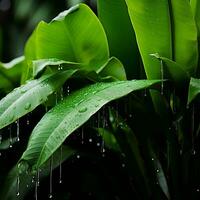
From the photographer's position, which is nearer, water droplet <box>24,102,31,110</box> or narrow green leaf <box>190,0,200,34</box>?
water droplet <box>24,102,31,110</box>

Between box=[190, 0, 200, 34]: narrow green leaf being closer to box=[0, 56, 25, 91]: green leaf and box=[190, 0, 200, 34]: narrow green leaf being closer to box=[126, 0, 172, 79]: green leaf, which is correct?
box=[126, 0, 172, 79]: green leaf

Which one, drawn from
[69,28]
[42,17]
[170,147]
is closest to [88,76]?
[69,28]

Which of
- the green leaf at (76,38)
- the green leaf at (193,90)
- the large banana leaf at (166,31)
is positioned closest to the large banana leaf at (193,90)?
the green leaf at (193,90)

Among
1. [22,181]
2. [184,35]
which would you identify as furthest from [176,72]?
[22,181]

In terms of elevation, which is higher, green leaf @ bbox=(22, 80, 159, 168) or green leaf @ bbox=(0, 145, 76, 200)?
green leaf @ bbox=(22, 80, 159, 168)

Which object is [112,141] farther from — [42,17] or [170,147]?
[42,17]

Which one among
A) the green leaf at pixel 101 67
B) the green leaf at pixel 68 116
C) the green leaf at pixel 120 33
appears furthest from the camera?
the green leaf at pixel 120 33

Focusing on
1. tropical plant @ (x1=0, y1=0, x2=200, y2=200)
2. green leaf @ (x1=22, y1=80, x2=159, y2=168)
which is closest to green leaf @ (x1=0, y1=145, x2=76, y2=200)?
tropical plant @ (x1=0, y1=0, x2=200, y2=200)

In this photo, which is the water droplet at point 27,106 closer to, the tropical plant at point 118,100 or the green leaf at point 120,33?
the tropical plant at point 118,100

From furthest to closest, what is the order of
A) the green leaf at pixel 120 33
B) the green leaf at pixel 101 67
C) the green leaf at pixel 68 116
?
the green leaf at pixel 120 33 → the green leaf at pixel 101 67 → the green leaf at pixel 68 116
